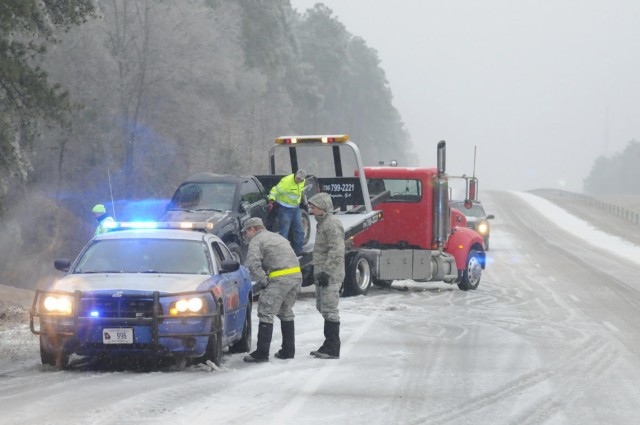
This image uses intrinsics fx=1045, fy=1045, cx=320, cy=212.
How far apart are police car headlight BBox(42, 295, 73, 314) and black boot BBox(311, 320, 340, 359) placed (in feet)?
9.84

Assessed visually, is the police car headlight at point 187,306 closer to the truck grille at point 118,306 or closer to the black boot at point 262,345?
the truck grille at point 118,306

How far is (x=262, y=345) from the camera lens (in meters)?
11.7

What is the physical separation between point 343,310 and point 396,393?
8669 millimetres

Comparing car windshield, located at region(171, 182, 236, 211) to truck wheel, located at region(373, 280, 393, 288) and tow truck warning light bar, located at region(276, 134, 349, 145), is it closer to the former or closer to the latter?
tow truck warning light bar, located at region(276, 134, 349, 145)

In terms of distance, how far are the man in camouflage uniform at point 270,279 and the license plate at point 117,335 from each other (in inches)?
66.0

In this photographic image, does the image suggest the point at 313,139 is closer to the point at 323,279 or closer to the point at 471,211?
the point at 323,279

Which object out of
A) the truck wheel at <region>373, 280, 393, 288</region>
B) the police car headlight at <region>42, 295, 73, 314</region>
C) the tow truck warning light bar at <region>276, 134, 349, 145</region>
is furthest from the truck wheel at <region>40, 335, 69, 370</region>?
the truck wheel at <region>373, 280, 393, 288</region>

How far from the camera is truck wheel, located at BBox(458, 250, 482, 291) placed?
23.8 metres

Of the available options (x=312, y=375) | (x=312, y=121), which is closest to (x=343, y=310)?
(x=312, y=375)

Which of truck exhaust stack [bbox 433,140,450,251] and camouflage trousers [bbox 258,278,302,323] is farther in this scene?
truck exhaust stack [bbox 433,140,450,251]

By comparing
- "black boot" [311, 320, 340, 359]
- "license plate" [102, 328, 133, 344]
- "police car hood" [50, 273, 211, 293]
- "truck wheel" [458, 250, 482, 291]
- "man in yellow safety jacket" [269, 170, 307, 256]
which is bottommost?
"truck wheel" [458, 250, 482, 291]

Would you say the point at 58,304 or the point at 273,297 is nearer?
the point at 58,304

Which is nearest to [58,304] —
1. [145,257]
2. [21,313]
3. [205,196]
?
[145,257]

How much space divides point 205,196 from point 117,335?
9.12m
